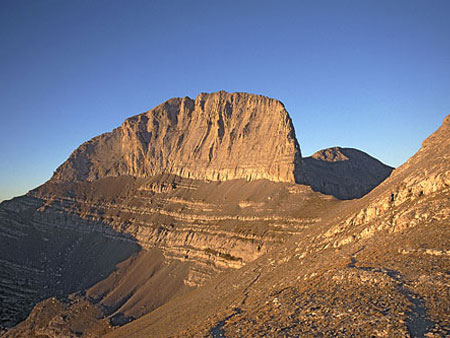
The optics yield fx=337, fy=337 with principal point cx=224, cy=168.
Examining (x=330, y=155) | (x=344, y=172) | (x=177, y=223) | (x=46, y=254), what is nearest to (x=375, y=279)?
(x=177, y=223)

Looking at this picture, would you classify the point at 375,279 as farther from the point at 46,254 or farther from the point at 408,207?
the point at 46,254

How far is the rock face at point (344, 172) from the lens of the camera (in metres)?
124

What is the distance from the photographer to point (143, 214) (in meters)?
115

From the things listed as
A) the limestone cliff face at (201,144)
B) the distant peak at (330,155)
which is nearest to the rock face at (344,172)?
the distant peak at (330,155)

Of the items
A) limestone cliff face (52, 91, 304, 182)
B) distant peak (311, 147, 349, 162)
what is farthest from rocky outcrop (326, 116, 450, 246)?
distant peak (311, 147, 349, 162)

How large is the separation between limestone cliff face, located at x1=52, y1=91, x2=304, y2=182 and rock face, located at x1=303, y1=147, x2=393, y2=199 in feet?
74.1

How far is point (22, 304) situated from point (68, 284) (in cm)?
1120

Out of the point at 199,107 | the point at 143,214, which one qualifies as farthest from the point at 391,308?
the point at 199,107

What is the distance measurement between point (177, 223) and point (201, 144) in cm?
3951

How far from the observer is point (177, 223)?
98.9 m

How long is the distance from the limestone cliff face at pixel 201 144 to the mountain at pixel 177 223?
20.1 inches

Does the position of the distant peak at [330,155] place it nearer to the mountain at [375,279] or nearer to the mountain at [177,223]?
the mountain at [177,223]

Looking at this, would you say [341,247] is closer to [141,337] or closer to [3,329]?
[141,337]

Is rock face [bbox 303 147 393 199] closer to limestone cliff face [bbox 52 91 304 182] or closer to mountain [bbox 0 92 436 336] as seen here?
mountain [bbox 0 92 436 336]
